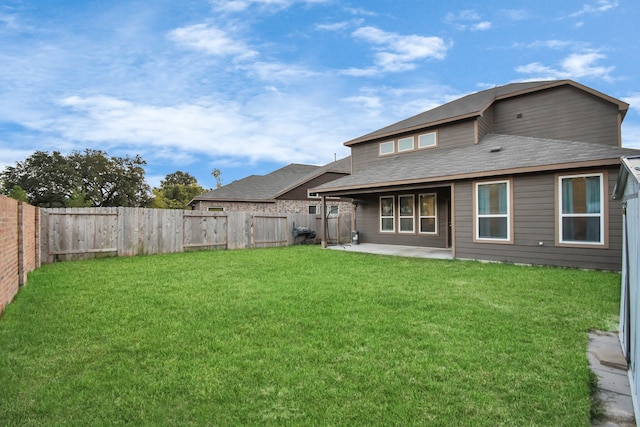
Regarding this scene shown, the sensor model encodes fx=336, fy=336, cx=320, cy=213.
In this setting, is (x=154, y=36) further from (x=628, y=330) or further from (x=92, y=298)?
(x=628, y=330)

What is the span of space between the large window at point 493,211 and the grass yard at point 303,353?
296 centimetres

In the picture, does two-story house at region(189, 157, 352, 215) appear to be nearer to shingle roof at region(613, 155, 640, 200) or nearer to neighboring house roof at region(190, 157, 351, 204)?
neighboring house roof at region(190, 157, 351, 204)

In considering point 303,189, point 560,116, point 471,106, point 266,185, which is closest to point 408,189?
point 471,106

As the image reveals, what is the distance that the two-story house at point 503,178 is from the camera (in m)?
7.67

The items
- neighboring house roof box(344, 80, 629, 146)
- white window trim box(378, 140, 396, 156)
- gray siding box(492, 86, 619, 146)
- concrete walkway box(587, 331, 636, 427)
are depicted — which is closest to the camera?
concrete walkway box(587, 331, 636, 427)

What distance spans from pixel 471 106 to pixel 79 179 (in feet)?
118

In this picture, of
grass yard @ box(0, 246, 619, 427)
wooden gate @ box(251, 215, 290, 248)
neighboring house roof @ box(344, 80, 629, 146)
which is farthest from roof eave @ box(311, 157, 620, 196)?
neighboring house roof @ box(344, 80, 629, 146)

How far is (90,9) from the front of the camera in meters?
→ 9.45

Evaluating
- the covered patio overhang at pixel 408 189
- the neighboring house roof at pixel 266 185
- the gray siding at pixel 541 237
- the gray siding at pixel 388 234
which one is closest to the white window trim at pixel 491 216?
the gray siding at pixel 541 237

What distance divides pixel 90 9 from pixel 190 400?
11431mm

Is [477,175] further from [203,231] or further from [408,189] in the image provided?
[203,231]

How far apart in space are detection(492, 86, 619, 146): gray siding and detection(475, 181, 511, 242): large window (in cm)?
482

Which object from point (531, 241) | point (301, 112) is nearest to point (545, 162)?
point (531, 241)

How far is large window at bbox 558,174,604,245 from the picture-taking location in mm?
7461
